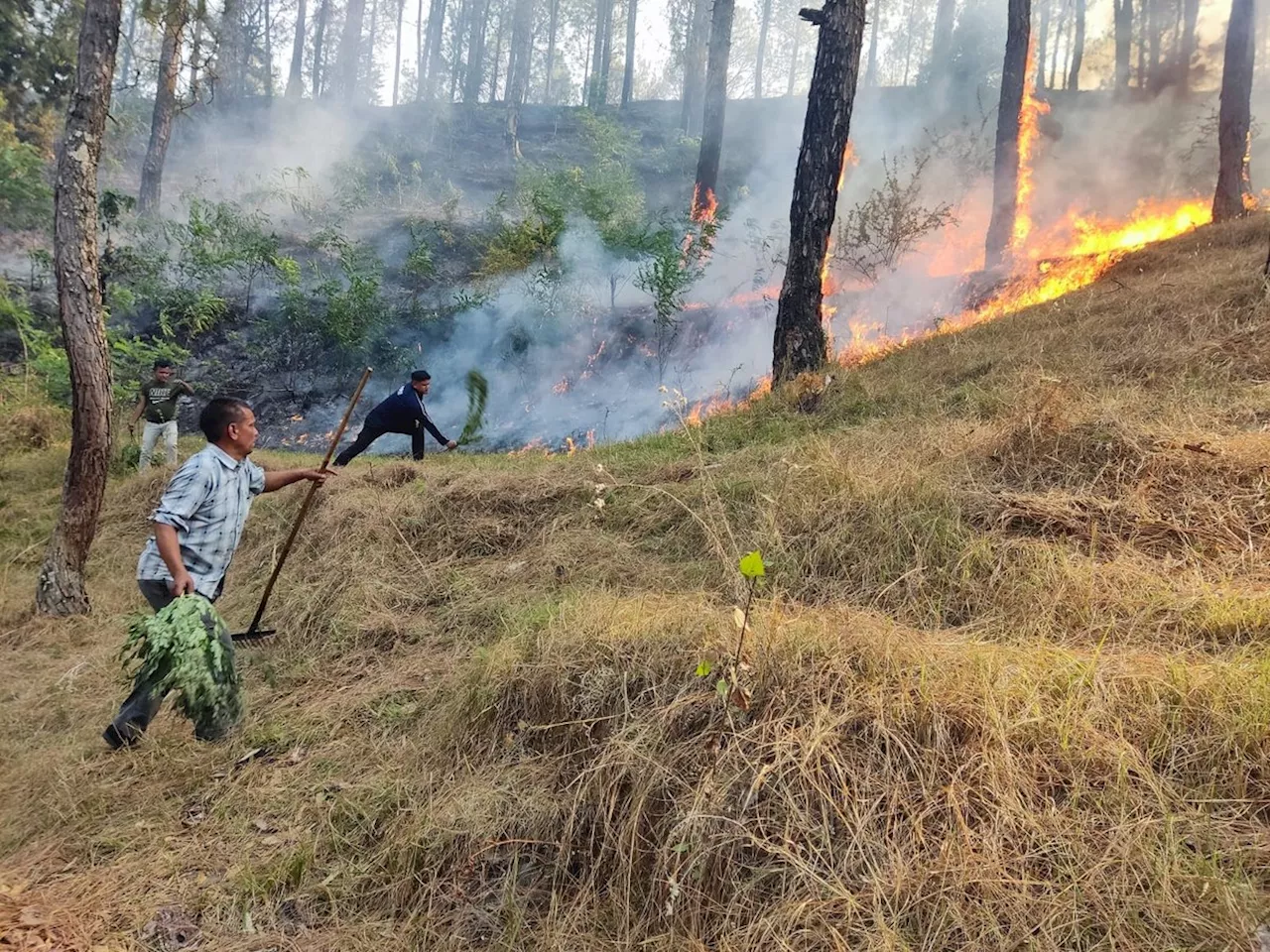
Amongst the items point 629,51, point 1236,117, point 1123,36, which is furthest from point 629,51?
point 1236,117

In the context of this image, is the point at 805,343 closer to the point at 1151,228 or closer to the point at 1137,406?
the point at 1137,406

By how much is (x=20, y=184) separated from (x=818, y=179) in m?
14.1

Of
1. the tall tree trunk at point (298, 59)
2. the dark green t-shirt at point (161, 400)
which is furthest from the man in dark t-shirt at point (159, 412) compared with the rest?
the tall tree trunk at point (298, 59)

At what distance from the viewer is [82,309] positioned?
5.14 meters

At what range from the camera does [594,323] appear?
14375mm

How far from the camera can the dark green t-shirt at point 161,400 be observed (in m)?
8.31

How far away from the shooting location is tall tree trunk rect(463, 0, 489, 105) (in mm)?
33875

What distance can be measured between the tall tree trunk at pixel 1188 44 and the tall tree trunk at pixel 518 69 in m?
22.1

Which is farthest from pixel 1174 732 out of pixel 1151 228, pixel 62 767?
pixel 1151 228

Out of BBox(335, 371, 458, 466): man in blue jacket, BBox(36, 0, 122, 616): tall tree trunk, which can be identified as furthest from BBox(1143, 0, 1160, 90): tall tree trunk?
BBox(36, 0, 122, 616): tall tree trunk

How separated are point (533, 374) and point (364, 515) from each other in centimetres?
867

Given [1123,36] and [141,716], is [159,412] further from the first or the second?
[1123,36]

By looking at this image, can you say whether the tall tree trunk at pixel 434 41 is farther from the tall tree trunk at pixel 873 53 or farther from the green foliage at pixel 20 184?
the green foliage at pixel 20 184

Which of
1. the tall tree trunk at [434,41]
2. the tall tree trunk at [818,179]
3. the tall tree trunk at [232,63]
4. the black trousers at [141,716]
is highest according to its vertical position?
the tall tree trunk at [434,41]
